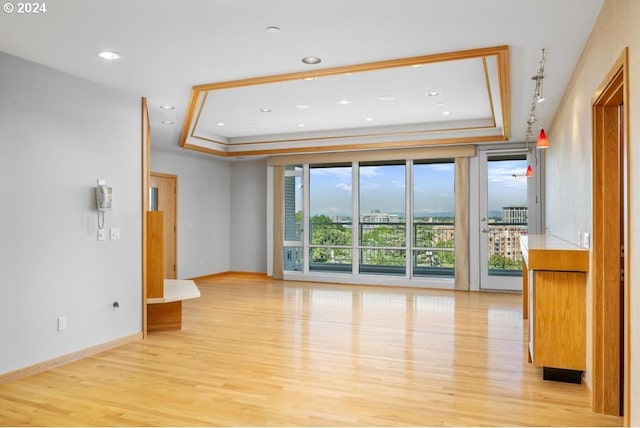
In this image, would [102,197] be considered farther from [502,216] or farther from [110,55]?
[502,216]

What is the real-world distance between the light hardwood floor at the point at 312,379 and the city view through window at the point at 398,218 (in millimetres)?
2488

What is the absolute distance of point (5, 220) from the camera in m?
3.75

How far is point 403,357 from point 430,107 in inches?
140

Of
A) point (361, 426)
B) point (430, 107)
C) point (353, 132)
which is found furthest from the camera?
point (353, 132)

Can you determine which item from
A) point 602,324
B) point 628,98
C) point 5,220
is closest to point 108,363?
point 5,220

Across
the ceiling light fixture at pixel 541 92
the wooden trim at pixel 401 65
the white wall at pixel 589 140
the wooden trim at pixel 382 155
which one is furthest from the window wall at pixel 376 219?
the ceiling light fixture at pixel 541 92

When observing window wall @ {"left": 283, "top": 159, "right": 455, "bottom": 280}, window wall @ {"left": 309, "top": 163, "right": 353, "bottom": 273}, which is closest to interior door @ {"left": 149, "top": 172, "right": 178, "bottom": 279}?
window wall @ {"left": 283, "top": 159, "right": 455, "bottom": 280}

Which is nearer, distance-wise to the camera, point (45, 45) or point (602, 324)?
point (602, 324)

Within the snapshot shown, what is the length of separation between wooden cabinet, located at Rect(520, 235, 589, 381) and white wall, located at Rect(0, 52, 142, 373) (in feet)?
12.8

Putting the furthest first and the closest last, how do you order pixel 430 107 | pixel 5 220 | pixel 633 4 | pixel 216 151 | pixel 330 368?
pixel 216 151 < pixel 430 107 < pixel 330 368 < pixel 5 220 < pixel 633 4

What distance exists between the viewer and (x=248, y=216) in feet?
34.0

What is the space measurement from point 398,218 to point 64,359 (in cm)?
625

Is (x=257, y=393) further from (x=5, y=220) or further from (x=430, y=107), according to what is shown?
(x=430, y=107)

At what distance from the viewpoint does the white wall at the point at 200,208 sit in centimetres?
897
